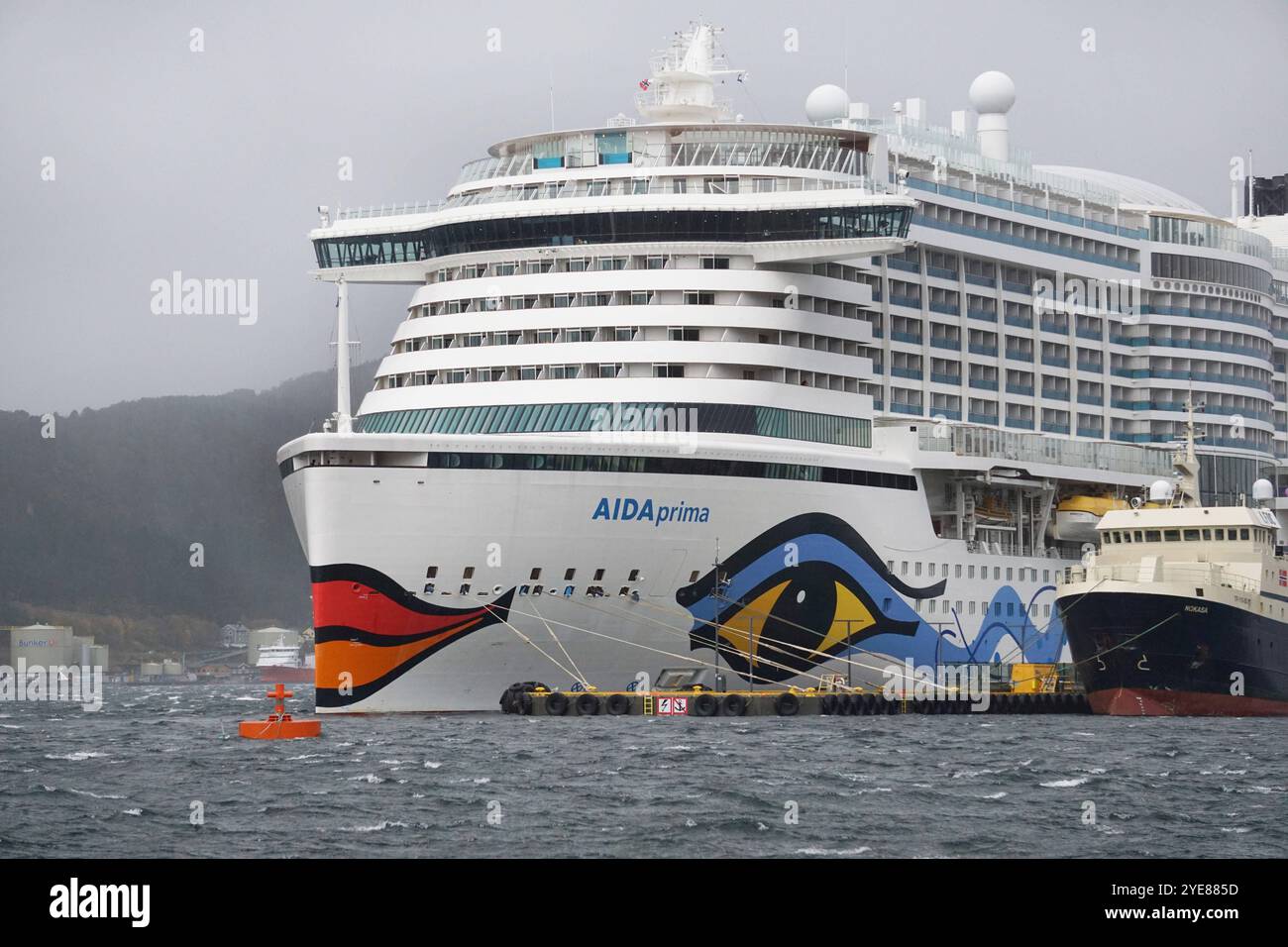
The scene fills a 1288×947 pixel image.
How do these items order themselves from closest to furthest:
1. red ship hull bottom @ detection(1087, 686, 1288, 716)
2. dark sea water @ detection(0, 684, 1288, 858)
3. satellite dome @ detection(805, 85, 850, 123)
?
dark sea water @ detection(0, 684, 1288, 858), red ship hull bottom @ detection(1087, 686, 1288, 716), satellite dome @ detection(805, 85, 850, 123)

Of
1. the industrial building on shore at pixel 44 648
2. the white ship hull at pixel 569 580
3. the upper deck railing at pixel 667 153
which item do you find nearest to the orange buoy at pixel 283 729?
the white ship hull at pixel 569 580

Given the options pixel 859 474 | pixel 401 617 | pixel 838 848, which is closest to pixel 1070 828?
pixel 838 848

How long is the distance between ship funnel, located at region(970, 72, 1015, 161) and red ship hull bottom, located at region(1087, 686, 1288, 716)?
25010mm

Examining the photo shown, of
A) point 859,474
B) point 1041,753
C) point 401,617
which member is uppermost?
point 859,474

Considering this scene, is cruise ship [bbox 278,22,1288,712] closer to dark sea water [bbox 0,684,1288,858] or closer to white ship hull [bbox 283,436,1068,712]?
white ship hull [bbox 283,436,1068,712]

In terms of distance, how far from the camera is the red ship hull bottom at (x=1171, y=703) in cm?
5822

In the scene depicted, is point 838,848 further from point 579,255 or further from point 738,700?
point 579,255

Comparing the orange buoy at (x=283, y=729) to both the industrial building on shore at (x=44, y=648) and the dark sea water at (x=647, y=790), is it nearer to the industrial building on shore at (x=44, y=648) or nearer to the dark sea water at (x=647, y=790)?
the dark sea water at (x=647, y=790)

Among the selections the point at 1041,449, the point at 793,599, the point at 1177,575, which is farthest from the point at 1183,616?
the point at 793,599

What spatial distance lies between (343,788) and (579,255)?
26.3m

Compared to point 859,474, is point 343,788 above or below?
below

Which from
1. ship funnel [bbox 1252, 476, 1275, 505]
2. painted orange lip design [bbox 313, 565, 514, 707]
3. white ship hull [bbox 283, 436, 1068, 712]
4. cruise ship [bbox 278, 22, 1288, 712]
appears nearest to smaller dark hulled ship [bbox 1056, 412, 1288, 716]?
cruise ship [bbox 278, 22, 1288, 712]

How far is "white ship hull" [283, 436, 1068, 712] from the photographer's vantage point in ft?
162
